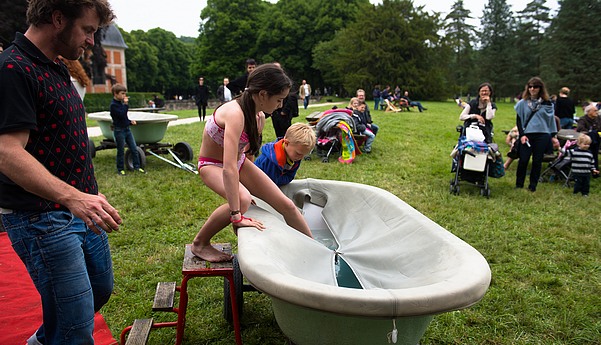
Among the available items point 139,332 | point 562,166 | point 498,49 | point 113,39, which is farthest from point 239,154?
point 113,39

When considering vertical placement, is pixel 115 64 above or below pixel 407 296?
above

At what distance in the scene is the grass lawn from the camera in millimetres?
3041

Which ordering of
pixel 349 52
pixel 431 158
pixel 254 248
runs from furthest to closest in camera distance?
pixel 349 52
pixel 431 158
pixel 254 248

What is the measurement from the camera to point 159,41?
64.6 m

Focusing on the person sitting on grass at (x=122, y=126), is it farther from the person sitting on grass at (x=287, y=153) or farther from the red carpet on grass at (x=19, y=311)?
the person sitting on grass at (x=287, y=153)

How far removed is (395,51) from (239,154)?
35.2 m

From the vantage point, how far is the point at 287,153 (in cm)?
350

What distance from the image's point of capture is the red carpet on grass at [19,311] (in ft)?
9.04

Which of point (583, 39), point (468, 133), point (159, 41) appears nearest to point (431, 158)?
point (468, 133)

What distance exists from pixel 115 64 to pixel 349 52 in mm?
29780

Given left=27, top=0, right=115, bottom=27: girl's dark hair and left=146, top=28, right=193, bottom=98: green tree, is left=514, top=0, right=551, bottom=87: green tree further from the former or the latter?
left=27, top=0, right=115, bottom=27: girl's dark hair

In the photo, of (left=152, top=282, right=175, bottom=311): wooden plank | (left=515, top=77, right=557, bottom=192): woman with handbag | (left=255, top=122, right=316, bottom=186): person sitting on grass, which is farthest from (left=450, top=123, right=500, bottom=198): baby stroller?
(left=152, top=282, right=175, bottom=311): wooden plank

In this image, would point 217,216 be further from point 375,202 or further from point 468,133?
point 468,133

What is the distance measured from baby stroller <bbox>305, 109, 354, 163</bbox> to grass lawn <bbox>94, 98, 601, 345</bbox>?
271 mm
